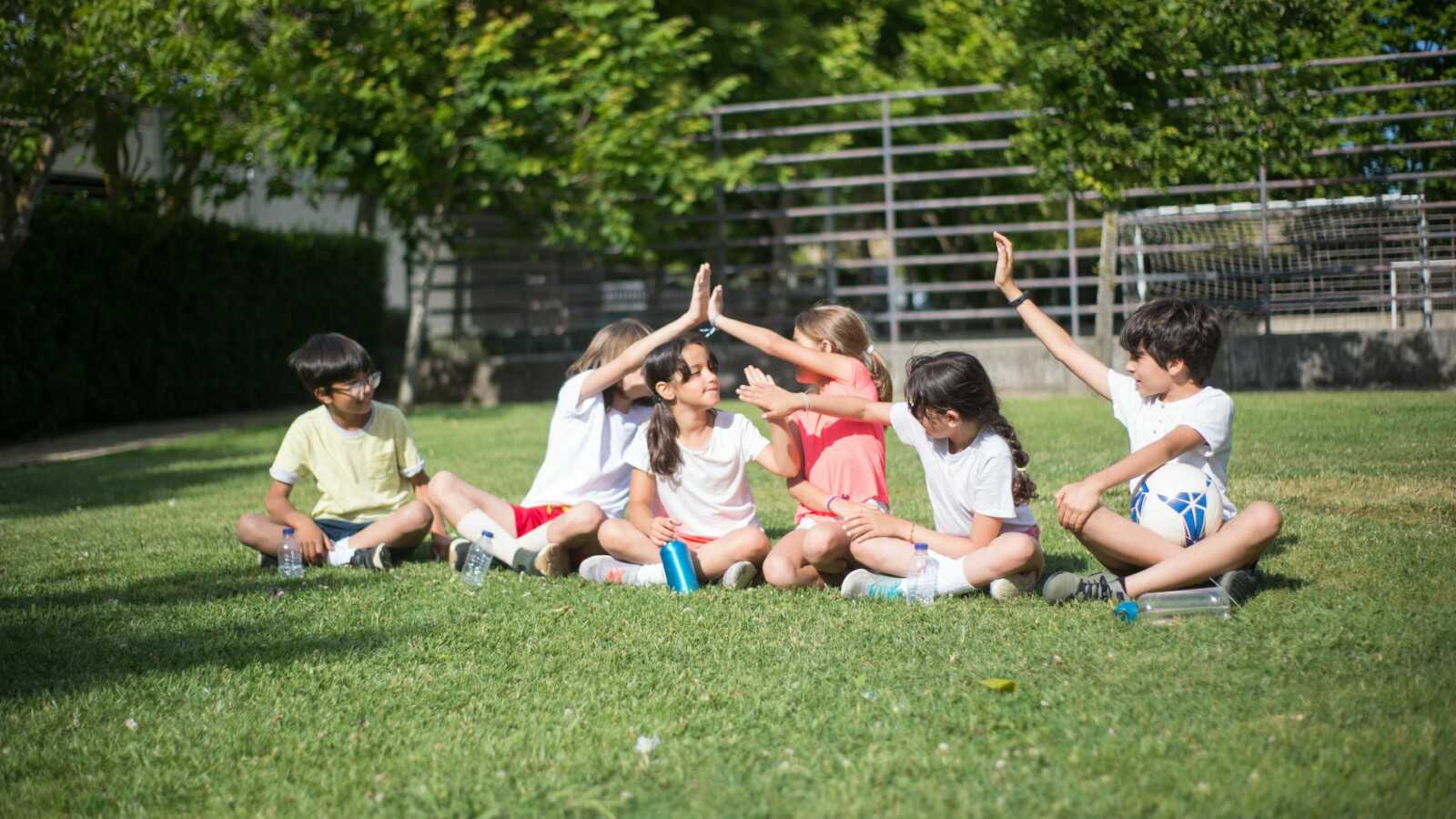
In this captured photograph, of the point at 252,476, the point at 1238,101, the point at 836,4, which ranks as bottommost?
the point at 252,476

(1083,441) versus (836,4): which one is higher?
(836,4)

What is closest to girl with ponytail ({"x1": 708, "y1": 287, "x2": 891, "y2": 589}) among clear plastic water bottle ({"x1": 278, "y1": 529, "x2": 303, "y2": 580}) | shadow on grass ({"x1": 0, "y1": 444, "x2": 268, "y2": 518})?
clear plastic water bottle ({"x1": 278, "y1": 529, "x2": 303, "y2": 580})

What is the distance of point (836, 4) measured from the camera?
25453 mm

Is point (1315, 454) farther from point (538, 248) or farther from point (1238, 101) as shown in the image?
point (538, 248)

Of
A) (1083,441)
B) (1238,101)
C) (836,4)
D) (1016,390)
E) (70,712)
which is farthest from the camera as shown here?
(836,4)

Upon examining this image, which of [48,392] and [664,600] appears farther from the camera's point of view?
[48,392]

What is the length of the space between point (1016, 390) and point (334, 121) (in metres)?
8.42

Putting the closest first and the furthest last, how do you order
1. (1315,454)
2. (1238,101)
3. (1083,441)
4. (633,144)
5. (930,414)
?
(930,414)
(1315,454)
(1083,441)
(1238,101)
(633,144)

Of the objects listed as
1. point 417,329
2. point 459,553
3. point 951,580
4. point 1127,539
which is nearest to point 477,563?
point 459,553

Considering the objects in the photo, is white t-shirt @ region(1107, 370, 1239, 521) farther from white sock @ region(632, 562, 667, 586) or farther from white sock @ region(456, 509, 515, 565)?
white sock @ region(456, 509, 515, 565)

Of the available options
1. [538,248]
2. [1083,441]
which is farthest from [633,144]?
[1083,441]

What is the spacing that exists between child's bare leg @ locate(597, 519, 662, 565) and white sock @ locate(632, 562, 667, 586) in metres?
0.14

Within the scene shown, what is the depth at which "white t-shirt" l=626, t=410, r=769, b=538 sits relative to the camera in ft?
19.5

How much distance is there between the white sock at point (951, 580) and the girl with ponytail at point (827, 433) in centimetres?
46
